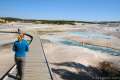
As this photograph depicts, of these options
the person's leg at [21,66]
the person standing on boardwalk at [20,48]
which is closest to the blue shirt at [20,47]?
the person standing on boardwalk at [20,48]

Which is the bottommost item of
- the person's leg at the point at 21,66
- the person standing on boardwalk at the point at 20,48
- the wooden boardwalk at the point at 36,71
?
the wooden boardwalk at the point at 36,71

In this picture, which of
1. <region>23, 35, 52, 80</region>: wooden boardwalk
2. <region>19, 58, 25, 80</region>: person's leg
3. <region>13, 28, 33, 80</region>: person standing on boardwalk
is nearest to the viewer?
<region>13, 28, 33, 80</region>: person standing on boardwalk

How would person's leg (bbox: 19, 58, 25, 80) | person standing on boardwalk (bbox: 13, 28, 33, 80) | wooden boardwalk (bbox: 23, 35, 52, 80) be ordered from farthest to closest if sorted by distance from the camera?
1. wooden boardwalk (bbox: 23, 35, 52, 80)
2. person's leg (bbox: 19, 58, 25, 80)
3. person standing on boardwalk (bbox: 13, 28, 33, 80)

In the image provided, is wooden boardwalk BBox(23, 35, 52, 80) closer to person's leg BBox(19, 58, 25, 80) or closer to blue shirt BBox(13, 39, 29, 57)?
person's leg BBox(19, 58, 25, 80)

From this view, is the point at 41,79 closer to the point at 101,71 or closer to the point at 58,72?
the point at 58,72

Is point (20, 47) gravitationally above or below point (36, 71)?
above

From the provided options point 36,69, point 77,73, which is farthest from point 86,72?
point 36,69

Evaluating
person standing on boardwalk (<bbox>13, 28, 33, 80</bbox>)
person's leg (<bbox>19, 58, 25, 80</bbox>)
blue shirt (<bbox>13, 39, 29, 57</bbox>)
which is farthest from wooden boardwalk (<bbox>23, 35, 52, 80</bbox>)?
blue shirt (<bbox>13, 39, 29, 57</bbox>)

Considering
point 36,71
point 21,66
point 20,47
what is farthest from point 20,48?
point 36,71

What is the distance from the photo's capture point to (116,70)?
14281 millimetres

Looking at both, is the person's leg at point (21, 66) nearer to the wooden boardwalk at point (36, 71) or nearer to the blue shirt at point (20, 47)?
the blue shirt at point (20, 47)

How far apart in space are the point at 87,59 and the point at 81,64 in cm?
221

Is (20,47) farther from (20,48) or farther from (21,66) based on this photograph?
(21,66)

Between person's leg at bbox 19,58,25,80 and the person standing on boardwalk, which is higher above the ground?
the person standing on boardwalk
